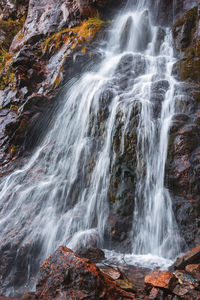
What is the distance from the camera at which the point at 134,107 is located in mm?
6375

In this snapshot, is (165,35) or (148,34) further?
(148,34)

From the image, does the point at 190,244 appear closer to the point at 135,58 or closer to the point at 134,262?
the point at 134,262

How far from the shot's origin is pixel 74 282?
2.48 metres

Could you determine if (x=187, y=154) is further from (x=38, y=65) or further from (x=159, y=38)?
(x=38, y=65)

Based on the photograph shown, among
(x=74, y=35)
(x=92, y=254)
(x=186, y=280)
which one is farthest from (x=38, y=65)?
(x=186, y=280)

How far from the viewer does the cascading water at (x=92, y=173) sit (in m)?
4.98

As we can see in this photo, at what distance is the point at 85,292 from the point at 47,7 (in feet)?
54.1

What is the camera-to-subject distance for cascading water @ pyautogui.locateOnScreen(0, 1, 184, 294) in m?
4.98

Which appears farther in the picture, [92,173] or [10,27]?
[10,27]

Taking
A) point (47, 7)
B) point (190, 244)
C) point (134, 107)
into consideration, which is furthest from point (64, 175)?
point (47, 7)

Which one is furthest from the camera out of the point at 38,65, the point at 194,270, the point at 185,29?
the point at 38,65

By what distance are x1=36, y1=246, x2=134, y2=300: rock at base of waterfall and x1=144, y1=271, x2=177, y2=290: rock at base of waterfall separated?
25 cm

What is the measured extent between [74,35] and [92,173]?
336 inches

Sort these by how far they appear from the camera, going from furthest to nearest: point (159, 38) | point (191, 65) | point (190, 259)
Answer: point (159, 38) < point (191, 65) < point (190, 259)
